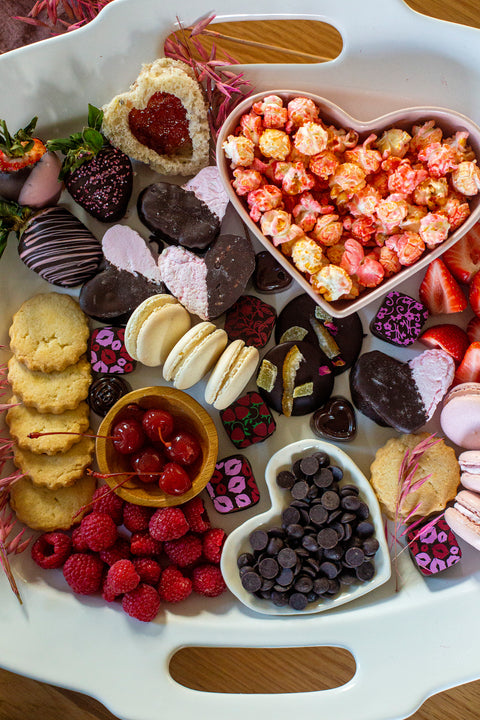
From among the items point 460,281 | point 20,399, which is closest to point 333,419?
point 460,281

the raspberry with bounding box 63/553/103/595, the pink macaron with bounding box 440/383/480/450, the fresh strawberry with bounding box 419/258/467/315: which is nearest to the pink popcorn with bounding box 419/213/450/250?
the fresh strawberry with bounding box 419/258/467/315

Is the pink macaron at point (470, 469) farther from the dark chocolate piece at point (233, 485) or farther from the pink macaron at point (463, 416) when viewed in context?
the dark chocolate piece at point (233, 485)

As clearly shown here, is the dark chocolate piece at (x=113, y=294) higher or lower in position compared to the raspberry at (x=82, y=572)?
higher

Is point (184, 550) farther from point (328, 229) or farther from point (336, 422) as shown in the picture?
point (328, 229)

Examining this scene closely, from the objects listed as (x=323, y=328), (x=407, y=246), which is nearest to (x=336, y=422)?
(x=323, y=328)

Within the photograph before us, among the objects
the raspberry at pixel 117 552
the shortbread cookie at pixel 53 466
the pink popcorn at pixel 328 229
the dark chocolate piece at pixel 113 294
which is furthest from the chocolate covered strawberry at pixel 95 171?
the raspberry at pixel 117 552

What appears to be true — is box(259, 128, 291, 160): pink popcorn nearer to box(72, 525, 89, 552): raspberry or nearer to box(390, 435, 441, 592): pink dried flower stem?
box(390, 435, 441, 592): pink dried flower stem
